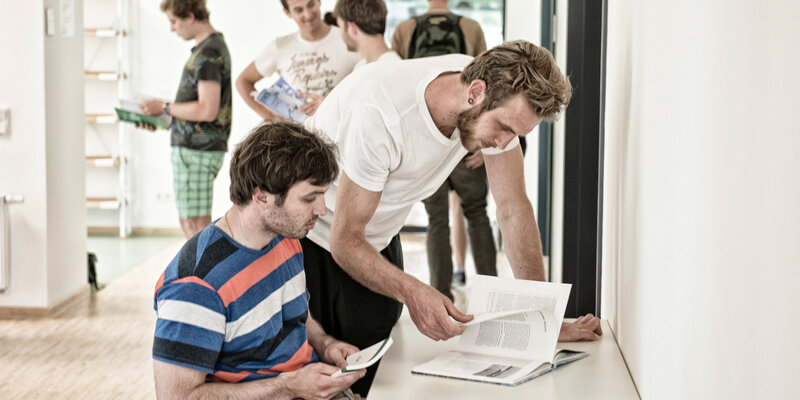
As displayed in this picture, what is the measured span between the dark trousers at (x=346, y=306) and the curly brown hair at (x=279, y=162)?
45 cm

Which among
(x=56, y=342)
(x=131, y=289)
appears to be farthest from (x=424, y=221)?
(x=56, y=342)

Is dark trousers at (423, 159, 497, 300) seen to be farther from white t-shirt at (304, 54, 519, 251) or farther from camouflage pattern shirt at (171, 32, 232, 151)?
white t-shirt at (304, 54, 519, 251)

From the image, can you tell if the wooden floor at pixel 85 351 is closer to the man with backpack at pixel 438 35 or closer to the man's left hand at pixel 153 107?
the man's left hand at pixel 153 107

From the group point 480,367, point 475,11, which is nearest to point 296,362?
point 480,367

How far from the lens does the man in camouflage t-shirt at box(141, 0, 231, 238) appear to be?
12.4 feet

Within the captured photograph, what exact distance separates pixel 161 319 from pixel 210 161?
104 inches

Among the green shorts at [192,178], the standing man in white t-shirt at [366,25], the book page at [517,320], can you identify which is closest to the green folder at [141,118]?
the green shorts at [192,178]

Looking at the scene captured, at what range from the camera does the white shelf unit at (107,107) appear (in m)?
6.47

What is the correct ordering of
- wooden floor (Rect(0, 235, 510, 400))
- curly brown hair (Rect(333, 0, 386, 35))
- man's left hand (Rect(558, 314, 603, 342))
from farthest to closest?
curly brown hair (Rect(333, 0, 386, 35)) → wooden floor (Rect(0, 235, 510, 400)) → man's left hand (Rect(558, 314, 603, 342))

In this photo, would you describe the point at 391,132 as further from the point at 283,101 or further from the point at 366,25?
the point at 283,101

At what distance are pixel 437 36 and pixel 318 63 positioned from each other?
54 cm

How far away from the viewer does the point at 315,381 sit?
1.48 m

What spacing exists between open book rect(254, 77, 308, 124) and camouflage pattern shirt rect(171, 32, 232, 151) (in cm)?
34

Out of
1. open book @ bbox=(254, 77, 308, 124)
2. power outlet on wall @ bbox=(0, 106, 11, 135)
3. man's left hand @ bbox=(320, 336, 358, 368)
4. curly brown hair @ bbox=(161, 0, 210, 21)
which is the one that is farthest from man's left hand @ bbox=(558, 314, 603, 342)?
power outlet on wall @ bbox=(0, 106, 11, 135)
